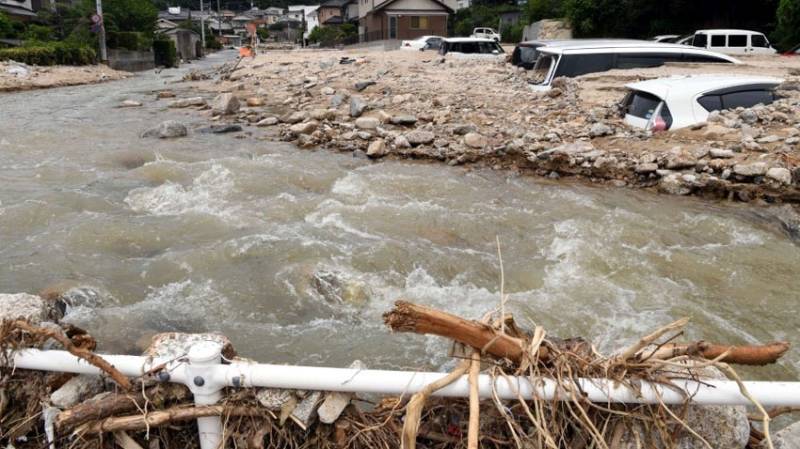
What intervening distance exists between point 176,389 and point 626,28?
32.5 metres

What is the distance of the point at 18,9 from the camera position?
131 feet

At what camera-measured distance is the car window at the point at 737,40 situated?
20094 millimetres

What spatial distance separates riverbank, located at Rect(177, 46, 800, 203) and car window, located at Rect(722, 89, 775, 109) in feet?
0.83

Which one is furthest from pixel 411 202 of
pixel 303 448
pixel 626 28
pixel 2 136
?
pixel 626 28

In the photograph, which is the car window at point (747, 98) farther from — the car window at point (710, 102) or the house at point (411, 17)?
the house at point (411, 17)

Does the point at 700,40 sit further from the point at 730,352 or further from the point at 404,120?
the point at 730,352

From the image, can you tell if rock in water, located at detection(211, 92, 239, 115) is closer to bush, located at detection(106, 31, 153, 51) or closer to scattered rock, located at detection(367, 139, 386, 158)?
scattered rock, located at detection(367, 139, 386, 158)

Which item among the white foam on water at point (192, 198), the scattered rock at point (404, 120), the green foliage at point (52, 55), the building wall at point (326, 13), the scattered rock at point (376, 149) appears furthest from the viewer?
the building wall at point (326, 13)

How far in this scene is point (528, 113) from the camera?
11805 mm

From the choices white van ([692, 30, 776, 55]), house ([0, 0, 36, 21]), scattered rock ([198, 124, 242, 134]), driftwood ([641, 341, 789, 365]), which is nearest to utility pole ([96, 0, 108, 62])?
house ([0, 0, 36, 21])

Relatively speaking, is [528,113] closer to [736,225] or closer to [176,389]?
[736,225]

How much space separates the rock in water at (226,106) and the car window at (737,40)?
53.9 feet

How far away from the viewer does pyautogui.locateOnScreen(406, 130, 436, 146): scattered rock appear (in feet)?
34.8

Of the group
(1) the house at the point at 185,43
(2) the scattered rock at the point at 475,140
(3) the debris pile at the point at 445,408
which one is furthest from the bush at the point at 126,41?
(3) the debris pile at the point at 445,408
